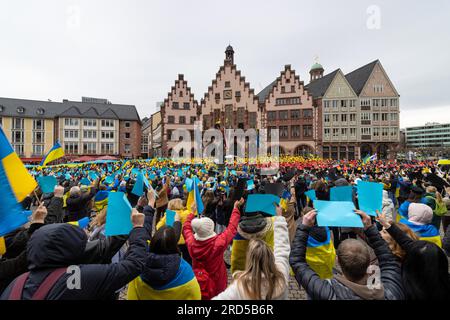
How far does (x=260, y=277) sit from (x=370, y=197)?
168cm

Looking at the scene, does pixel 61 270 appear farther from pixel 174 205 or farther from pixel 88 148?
pixel 88 148

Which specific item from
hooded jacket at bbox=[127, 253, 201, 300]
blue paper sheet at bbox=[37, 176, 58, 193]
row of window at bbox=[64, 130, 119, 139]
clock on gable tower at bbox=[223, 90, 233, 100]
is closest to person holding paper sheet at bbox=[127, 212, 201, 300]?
hooded jacket at bbox=[127, 253, 201, 300]

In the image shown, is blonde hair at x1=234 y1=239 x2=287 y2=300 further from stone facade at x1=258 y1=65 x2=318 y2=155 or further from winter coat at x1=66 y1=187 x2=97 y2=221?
stone facade at x1=258 y1=65 x2=318 y2=155

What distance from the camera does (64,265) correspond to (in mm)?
1839

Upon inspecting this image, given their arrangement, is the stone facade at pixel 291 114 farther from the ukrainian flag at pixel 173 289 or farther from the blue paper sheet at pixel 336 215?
the ukrainian flag at pixel 173 289

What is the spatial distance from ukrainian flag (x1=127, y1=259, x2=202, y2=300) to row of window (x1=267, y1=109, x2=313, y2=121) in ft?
147

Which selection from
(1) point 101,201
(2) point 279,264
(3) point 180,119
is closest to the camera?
(2) point 279,264

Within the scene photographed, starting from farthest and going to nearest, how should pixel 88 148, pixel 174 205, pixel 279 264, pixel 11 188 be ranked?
pixel 88 148, pixel 174 205, pixel 11 188, pixel 279 264

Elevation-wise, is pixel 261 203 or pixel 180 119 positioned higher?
pixel 180 119

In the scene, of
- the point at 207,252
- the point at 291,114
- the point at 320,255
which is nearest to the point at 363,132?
the point at 291,114

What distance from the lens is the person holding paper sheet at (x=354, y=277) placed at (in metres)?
1.87

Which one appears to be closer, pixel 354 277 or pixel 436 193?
pixel 354 277

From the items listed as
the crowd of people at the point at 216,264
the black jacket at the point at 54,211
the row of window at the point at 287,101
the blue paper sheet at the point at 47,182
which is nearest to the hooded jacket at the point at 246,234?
the crowd of people at the point at 216,264
